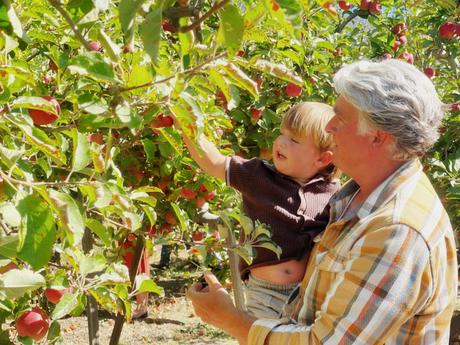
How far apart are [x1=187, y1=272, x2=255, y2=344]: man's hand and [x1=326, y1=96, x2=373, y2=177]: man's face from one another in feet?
1.38

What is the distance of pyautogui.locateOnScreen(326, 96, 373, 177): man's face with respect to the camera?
4.50 ft

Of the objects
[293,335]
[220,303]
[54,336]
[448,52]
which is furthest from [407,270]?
[448,52]

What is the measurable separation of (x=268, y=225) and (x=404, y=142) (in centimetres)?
64

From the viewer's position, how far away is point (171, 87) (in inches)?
44.1

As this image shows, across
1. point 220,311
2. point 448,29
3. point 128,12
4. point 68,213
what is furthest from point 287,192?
point 448,29

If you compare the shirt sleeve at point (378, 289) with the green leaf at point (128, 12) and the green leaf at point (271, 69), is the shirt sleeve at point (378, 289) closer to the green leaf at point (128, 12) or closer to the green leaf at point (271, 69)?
the green leaf at point (271, 69)

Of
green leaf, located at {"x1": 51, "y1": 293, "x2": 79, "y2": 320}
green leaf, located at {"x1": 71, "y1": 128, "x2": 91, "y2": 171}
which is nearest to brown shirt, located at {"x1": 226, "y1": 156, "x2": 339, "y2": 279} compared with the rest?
green leaf, located at {"x1": 51, "y1": 293, "x2": 79, "y2": 320}

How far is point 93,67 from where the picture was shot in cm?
101

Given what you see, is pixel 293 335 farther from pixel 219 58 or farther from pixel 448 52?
pixel 448 52

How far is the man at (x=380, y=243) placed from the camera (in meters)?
1.20

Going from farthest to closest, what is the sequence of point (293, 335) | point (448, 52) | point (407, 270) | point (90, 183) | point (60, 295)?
point (448, 52) < point (60, 295) < point (293, 335) < point (407, 270) < point (90, 183)

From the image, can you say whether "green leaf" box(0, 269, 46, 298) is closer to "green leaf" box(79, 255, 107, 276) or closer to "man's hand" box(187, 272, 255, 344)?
"green leaf" box(79, 255, 107, 276)

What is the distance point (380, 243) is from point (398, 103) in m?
0.31

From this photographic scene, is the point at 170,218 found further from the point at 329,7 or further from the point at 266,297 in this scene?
the point at 329,7
